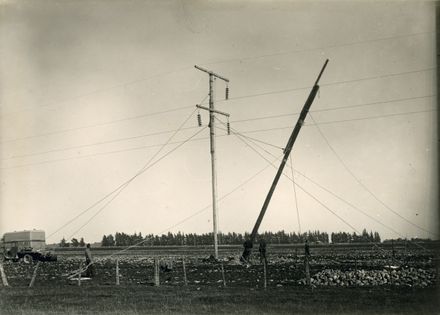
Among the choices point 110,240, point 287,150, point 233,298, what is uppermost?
point 287,150

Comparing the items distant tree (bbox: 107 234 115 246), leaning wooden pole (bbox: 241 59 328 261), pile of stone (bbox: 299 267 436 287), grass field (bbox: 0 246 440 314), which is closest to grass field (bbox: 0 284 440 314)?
grass field (bbox: 0 246 440 314)

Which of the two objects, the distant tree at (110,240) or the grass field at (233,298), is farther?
the distant tree at (110,240)

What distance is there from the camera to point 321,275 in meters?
20.7

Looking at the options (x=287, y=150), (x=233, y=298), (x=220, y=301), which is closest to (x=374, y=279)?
(x=233, y=298)

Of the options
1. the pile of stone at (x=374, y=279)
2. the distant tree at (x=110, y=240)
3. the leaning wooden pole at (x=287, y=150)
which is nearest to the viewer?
the pile of stone at (x=374, y=279)

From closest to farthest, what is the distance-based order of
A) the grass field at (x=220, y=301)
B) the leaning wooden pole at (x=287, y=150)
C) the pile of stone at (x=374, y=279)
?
the grass field at (x=220, y=301) < the pile of stone at (x=374, y=279) < the leaning wooden pole at (x=287, y=150)

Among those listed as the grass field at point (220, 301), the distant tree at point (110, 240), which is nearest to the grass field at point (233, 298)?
the grass field at point (220, 301)

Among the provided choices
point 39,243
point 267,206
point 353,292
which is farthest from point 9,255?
point 353,292

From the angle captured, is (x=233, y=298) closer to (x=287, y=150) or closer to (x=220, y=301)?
(x=220, y=301)

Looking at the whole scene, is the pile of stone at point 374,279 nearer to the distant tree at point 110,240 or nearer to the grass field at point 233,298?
the grass field at point 233,298

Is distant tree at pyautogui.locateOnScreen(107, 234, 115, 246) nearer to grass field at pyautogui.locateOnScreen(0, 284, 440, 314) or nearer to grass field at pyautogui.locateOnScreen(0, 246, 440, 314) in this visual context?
grass field at pyautogui.locateOnScreen(0, 246, 440, 314)

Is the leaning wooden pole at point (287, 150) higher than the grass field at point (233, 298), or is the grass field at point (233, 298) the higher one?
the leaning wooden pole at point (287, 150)

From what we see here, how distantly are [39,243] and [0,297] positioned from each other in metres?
28.1

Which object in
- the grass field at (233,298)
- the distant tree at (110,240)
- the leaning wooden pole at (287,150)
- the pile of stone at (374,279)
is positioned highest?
the leaning wooden pole at (287,150)
